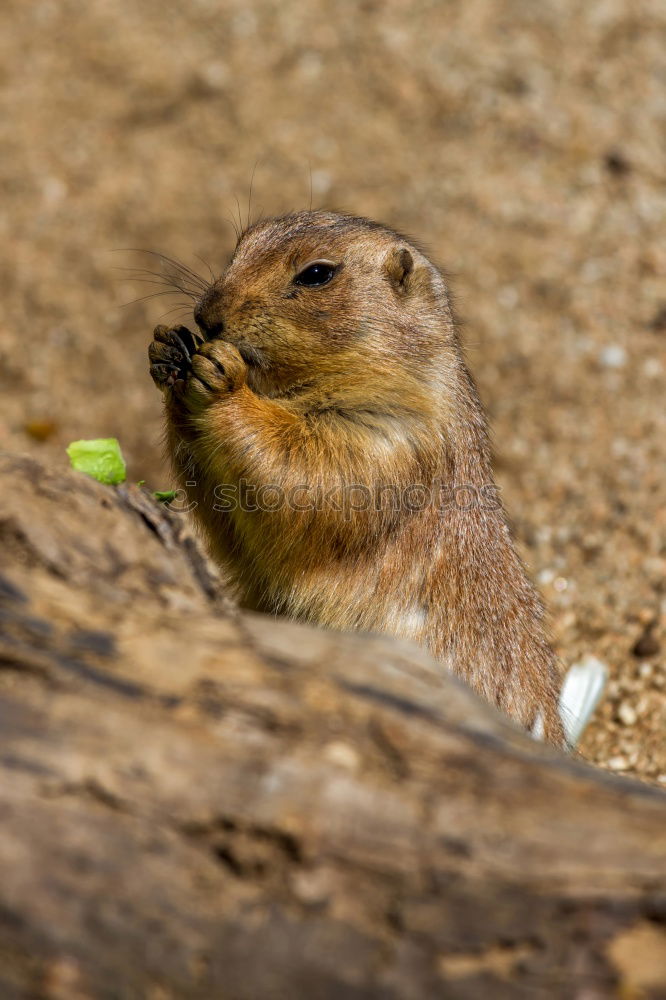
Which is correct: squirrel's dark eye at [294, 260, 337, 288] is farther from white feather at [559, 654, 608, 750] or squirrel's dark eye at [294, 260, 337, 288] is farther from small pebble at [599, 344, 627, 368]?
small pebble at [599, 344, 627, 368]

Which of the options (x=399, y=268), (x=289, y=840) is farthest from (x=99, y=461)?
(x=289, y=840)

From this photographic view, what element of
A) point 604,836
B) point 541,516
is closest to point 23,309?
point 541,516

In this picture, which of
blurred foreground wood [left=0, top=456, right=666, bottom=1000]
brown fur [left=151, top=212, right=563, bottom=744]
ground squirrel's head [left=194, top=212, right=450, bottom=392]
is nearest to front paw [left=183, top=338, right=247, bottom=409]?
brown fur [left=151, top=212, right=563, bottom=744]

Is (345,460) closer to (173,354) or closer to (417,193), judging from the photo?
(173,354)

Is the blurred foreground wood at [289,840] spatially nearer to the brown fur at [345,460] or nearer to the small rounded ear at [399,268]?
the brown fur at [345,460]

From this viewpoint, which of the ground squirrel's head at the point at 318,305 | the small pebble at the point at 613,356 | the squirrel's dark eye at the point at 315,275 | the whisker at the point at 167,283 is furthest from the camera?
the small pebble at the point at 613,356

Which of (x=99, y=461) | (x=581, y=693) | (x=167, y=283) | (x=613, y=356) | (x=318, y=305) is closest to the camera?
(x=99, y=461)

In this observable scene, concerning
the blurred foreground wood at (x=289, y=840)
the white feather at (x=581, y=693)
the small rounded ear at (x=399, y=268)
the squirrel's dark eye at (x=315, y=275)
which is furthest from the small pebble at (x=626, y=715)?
the blurred foreground wood at (x=289, y=840)

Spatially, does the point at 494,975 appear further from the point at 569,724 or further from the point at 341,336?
the point at 569,724
